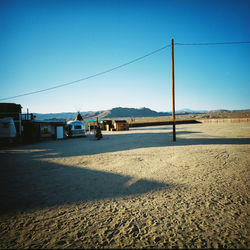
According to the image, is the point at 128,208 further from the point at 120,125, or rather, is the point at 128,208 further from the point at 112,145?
the point at 120,125

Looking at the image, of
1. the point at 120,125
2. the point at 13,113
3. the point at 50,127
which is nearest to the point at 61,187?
the point at 13,113

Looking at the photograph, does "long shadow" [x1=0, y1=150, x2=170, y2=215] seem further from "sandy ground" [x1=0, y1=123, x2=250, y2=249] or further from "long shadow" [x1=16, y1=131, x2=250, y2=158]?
"long shadow" [x1=16, y1=131, x2=250, y2=158]

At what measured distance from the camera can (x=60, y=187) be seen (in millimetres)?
4352

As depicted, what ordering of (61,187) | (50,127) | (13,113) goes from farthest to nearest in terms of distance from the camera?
(50,127) < (13,113) < (61,187)

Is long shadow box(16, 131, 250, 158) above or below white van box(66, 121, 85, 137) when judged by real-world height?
below

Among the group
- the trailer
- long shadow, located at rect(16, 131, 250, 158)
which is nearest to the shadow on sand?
long shadow, located at rect(16, 131, 250, 158)

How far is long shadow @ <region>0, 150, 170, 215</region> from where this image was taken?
3.55 m

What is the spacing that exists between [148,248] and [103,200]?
65.8 inches

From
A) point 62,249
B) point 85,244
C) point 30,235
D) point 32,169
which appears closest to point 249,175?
point 85,244

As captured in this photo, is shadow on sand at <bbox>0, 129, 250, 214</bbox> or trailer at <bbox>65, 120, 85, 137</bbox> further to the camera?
trailer at <bbox>65, 120, 85, 137</bbox>

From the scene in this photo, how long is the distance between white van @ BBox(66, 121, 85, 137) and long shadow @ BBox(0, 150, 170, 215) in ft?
49.6

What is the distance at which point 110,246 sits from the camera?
221 cm

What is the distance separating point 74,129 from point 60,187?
17.5 m

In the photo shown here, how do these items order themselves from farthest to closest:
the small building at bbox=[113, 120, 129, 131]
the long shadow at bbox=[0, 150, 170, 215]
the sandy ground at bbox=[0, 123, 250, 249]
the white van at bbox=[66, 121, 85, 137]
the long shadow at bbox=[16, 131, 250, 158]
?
the small building at bbox=[113, 120, 129, 131] < the white van at bbox=[66, 121, 85, 137] < the long shadow at bbox=[16, 131, 250, 158] < the long shadow at bbox=[0, 150, 170, 215] < the sandy ground at bbox=[0, 123, 250, 249]
